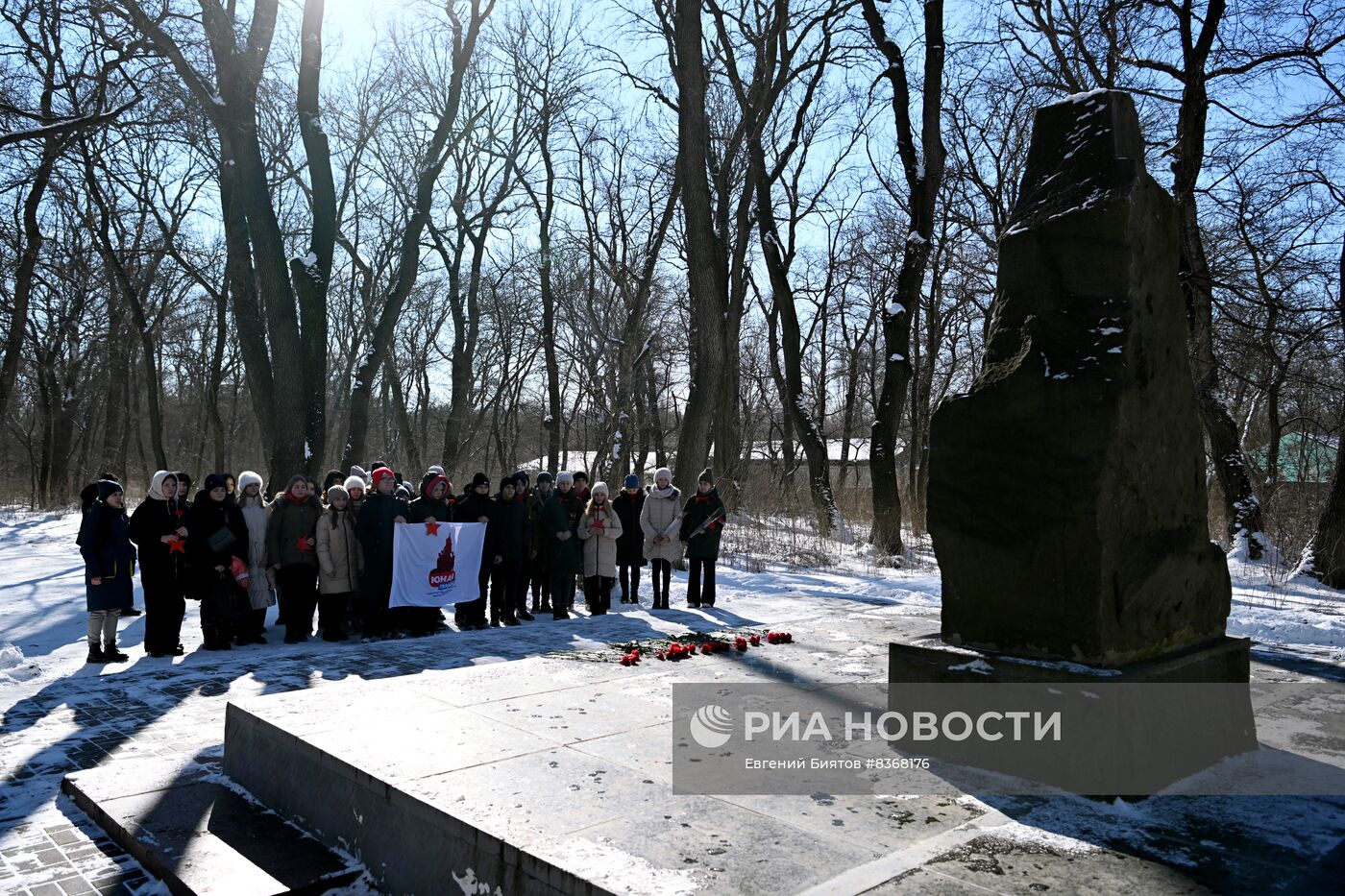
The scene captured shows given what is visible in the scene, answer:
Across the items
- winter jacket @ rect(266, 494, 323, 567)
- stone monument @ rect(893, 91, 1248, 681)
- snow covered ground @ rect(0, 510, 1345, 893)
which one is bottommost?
snow covered ground @ rect(0, 510, 1345, 893)

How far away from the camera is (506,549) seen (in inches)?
452

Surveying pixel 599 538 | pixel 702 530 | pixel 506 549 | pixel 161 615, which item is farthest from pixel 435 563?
pixel 702 530

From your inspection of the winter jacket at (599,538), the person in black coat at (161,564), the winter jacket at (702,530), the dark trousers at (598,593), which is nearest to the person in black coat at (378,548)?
the person in black coat at (161,564)

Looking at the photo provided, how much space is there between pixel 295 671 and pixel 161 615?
5.65 feet

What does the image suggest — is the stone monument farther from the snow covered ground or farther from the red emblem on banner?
the red emblem on banner

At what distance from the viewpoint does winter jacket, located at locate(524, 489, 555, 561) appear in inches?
480

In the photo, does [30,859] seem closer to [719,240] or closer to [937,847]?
[937,847]

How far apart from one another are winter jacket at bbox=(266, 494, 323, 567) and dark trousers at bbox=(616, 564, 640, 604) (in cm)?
424

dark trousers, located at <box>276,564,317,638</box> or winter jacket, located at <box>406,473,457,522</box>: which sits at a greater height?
winter jacket, located at <box>406,473,457,522</box>

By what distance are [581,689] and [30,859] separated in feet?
9.52

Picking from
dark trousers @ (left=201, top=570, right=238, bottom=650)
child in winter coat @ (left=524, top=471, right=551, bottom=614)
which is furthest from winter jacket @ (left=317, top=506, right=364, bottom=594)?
child in winter coat @ (left=524, top=471, right=551, bottom=614)

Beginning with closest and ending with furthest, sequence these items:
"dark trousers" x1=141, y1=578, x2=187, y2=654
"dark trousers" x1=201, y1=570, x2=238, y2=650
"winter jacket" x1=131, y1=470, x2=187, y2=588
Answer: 1. "winter jacket" x1=131, y1=470, x2=187, y2=588
2. "dark trousers" x1=141, y1=578, x2=187, y2=654
3. "dark trousers" x1=201, y1=570, x2=238, y2=650

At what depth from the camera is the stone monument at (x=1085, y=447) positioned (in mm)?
4656

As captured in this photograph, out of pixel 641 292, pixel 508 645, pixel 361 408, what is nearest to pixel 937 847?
pixel 508 645
